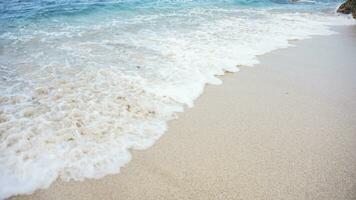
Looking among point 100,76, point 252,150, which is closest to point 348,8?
point 252,150

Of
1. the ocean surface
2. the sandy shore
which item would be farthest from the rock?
the sandy shore

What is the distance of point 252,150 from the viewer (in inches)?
110

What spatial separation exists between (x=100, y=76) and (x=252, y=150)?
9.92 feet

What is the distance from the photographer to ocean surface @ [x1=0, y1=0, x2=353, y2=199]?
2.65m

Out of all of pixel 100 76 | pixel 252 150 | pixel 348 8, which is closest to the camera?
pixel 252 150

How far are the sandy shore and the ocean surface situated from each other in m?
0.25

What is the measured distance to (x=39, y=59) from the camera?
17.1ft

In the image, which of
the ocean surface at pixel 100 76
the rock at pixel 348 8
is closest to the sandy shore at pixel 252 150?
the ocean surface at pixel 100 76

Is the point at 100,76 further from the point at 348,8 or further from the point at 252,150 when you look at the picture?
the point at 348,8

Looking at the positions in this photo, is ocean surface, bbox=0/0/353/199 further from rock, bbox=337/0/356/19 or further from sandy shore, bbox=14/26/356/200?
rock, bbox=337/0/356/19

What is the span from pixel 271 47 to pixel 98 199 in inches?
229

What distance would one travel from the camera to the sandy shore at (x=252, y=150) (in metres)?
2.28

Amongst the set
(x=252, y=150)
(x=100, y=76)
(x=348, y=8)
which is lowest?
(x=252, y=150)

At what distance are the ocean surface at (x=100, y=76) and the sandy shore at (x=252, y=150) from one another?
248 mm
